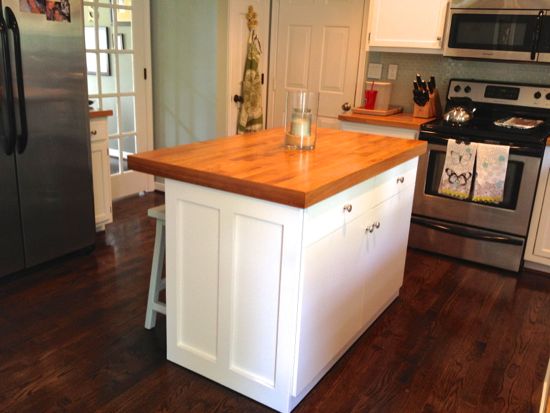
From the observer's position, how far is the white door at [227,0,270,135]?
4254 millimetres

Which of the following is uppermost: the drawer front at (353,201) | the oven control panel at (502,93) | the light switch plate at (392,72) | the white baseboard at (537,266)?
the light switch plate at (392,72)

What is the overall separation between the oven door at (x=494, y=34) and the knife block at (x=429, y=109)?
358mm

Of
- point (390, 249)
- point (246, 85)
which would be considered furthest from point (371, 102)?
point (390, 249)

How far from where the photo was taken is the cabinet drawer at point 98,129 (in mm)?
3479

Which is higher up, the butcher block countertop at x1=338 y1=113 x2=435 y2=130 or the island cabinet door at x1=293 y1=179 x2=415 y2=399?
the butcher block countertop at x1=338 y1=113 x2=435 y2=130

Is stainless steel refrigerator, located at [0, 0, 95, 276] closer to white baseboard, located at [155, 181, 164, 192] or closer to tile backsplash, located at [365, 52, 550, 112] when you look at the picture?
white baseboard, located at [155, 181, 164, 192]

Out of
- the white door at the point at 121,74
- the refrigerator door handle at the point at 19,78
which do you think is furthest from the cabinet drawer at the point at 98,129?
the refrigerator door handle at the point at 19,78

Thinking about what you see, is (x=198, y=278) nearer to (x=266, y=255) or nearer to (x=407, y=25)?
(x=266, y=255)

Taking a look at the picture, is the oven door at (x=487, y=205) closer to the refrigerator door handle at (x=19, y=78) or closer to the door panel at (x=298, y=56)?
the door panel at (x=298, y=56)

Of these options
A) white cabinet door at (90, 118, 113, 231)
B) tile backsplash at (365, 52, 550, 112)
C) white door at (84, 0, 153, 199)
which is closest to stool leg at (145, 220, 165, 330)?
white cabinet door at (90, 118, 113, 231)

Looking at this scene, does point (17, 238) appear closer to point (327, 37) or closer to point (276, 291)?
point (276, 291)

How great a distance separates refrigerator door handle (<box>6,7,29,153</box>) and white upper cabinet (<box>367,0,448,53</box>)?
2438mm

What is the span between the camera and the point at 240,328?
6.64 ft

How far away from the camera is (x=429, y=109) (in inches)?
154
